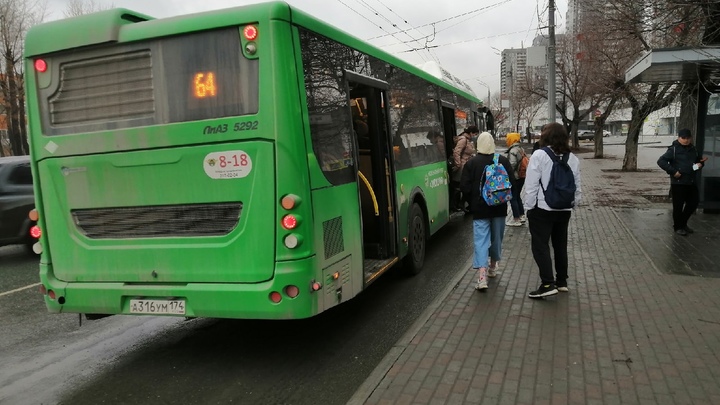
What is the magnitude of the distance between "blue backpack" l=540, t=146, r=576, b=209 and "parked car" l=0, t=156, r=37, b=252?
28.6 feet

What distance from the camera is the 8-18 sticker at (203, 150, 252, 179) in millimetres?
4039

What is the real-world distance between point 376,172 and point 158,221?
2673 millimetres

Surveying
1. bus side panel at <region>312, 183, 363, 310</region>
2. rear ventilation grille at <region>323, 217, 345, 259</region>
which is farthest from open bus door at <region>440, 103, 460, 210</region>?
rear ventilation grille at <region>323, 217, 345, 259</region>

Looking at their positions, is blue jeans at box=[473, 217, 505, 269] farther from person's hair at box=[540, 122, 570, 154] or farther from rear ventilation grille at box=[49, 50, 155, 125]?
rear ventilation grille at box=[49, 50, 155, 125]

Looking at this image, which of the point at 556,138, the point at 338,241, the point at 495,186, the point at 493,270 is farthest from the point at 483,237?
the point at 338,241

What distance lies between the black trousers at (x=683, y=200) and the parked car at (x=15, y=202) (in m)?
11.1

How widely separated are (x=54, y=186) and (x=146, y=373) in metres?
1.79

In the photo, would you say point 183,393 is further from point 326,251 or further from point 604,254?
point 604,254

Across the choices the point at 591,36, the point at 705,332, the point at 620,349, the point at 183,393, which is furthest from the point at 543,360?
the point at 591,36

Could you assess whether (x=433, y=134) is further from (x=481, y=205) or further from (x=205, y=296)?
(x=205, y=296)

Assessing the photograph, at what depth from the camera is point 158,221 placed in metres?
4.32

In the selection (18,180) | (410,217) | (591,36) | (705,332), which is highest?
(591,36)

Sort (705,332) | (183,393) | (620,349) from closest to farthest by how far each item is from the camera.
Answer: (183,393) → (620,349) → (705,332)

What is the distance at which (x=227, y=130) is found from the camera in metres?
4.05
